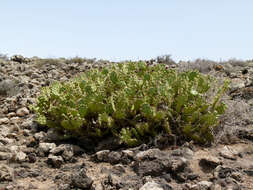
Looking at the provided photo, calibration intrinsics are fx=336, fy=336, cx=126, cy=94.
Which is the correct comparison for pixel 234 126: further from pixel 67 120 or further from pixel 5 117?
pixel 5 117

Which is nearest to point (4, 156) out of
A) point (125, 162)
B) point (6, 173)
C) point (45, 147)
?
point (45, 147)

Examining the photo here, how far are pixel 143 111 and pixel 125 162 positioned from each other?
722mm

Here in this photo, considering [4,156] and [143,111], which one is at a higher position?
[143,111]

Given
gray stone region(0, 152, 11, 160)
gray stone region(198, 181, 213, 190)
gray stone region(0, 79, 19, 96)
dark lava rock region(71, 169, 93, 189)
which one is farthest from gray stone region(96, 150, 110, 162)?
gray stone region(0, 79, 19, 96)

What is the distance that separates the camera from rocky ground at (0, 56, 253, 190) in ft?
11.4

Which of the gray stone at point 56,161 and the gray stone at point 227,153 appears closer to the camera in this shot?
the gray stone at point 227,153

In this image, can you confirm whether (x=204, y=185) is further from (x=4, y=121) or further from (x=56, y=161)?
(x=4, y=121)

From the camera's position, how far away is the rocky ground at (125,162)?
3.48 m

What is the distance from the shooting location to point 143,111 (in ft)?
14.2

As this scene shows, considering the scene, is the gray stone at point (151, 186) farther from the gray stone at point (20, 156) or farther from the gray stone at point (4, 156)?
the gray stone at point (4, 156)

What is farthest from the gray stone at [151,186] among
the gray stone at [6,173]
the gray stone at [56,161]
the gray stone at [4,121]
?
the gray stone at [4,121]

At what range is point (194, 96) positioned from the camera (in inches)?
186

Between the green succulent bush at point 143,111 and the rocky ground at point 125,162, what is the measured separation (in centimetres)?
19

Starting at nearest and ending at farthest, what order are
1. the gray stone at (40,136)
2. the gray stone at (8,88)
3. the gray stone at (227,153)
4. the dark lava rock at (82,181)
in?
the dark lava rock at (82,181), the gray stone at (227,153), the gray stone at (40,136), the gray stone at (8,88)
